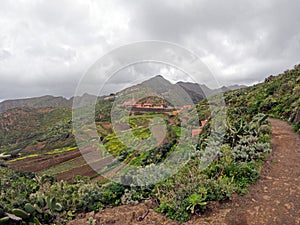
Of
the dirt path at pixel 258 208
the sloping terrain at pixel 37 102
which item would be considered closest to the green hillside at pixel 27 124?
the dirt path at pixel 258 208

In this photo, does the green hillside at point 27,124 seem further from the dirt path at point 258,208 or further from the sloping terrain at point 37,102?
the sloping terrain at point 37,102

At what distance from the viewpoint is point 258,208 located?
11.4ft

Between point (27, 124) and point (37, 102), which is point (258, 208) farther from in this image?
point (37, 102)

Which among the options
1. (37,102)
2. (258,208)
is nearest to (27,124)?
(258,208)

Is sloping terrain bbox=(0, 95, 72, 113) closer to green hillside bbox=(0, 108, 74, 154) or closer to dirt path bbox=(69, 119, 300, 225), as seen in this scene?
green hillside bbox=(0, 108, 74, 154)

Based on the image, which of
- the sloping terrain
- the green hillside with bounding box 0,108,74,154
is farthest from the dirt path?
the sloping terrain

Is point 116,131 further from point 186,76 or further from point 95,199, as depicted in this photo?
point 186,76

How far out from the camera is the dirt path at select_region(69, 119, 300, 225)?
323cm

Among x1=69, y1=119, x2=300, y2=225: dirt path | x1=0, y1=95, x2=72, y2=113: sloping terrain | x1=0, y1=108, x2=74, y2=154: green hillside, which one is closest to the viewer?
x1=69, y1=119, x2=300, y2=225: dirt path

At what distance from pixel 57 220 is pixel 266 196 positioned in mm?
3953

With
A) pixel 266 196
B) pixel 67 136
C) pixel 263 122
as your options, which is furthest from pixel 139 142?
pixel 67 136

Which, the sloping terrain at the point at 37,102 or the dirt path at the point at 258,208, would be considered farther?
the sloping terrain at the point at 37,102

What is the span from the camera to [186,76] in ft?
13.6

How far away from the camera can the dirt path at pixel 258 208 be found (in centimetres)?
323
